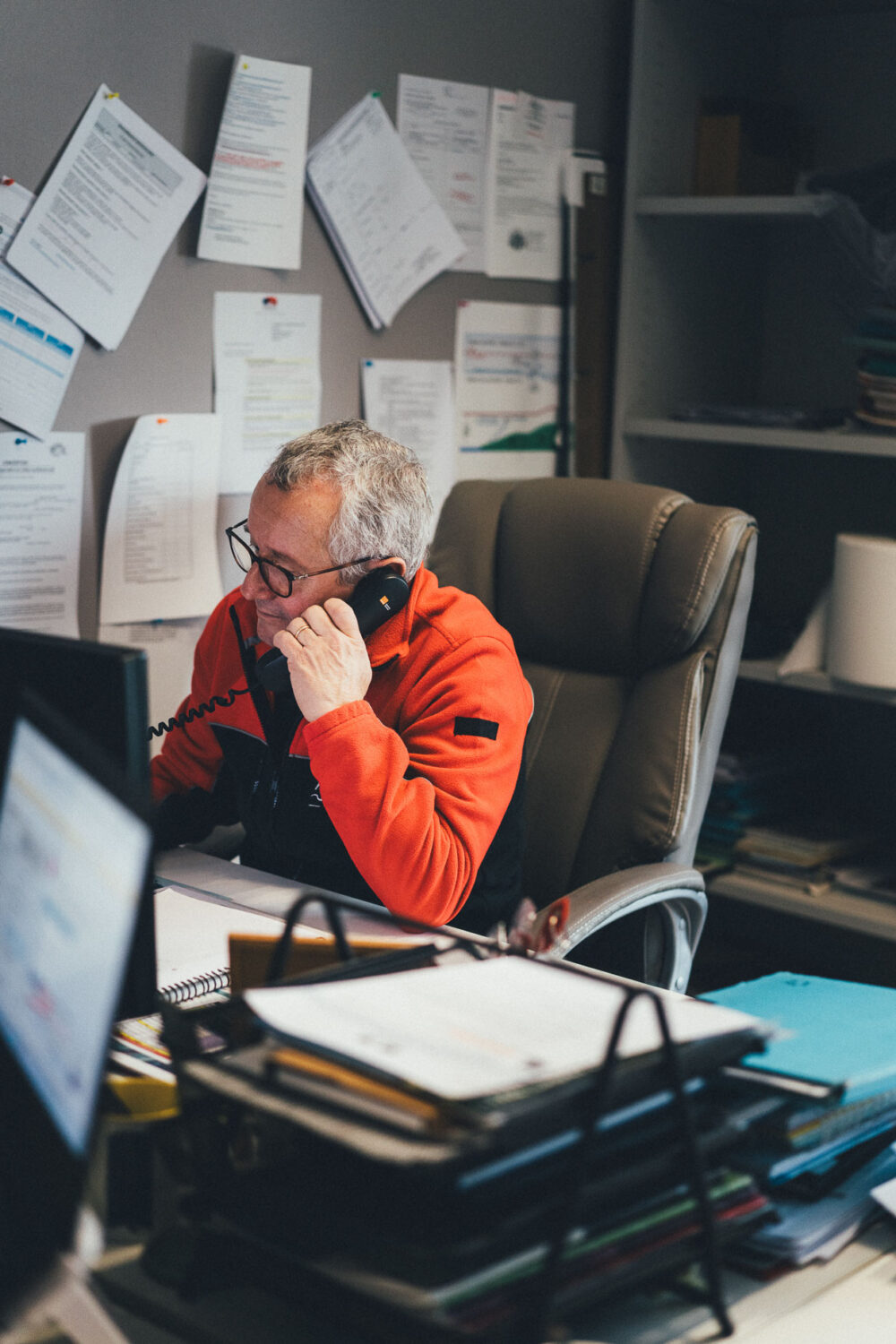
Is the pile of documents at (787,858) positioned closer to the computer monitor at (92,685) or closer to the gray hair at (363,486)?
the gray hair at (363,486)

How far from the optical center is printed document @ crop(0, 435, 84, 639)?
1.92m

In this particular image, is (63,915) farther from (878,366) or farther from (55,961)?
(878,366)

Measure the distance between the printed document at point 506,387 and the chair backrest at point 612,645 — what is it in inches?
22.9

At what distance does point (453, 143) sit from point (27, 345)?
0.96 m

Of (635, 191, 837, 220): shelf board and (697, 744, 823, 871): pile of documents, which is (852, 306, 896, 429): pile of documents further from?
(697, 744, 823, 871): pile of documents

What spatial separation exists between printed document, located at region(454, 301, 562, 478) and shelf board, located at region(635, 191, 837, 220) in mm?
289

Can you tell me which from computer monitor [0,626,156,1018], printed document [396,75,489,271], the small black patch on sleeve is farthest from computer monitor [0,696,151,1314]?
printed document [396,75,489,271]

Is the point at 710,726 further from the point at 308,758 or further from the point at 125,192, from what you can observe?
the point at 125,192

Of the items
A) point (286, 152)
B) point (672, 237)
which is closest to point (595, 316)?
point (672, 237)

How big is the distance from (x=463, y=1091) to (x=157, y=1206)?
32cm

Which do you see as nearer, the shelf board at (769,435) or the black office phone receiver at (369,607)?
the black office phone receiver at (369,607)

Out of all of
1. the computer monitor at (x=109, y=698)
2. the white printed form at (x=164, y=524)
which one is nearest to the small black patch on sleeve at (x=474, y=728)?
the computer monitor at (x=109, y=698)

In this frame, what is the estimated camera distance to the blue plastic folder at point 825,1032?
0.96 metres

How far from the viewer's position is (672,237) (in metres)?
2.88
